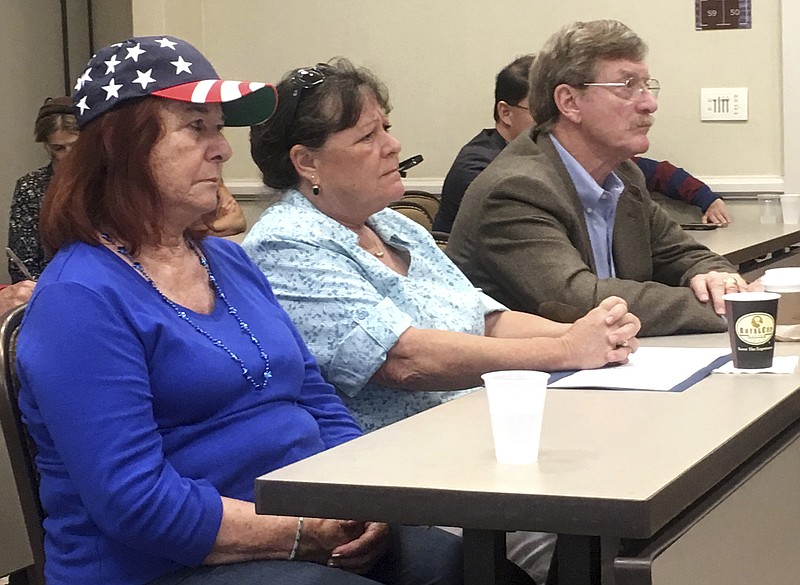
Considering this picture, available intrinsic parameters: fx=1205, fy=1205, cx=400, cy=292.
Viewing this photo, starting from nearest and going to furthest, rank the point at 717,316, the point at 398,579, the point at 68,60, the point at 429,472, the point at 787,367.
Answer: the point at 429,472 → the point at 398,579 → the point at 787,367 → the point at 717,316 → the point at 68,60

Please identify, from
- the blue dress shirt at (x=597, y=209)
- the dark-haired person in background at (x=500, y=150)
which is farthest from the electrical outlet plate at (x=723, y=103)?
the blue dress shirt at (x=597, y=209)

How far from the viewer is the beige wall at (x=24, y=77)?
5.50 m

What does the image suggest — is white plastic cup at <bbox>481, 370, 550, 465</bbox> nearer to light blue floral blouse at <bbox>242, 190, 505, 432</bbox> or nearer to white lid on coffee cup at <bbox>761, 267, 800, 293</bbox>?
light blue floral blouse at <bbox>242, 190, 505, 432</bbox>

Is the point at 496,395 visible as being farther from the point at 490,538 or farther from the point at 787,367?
the point at 787,367

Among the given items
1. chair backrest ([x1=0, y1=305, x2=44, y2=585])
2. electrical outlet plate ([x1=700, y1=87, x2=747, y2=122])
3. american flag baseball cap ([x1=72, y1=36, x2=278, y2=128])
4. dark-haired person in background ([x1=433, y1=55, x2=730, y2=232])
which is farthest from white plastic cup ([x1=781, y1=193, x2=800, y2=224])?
chair backrest ([x1=0, y1=305, x2=44, y2=585])

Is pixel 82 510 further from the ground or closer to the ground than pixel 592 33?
closer to the ground

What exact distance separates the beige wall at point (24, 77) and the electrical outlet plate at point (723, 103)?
9.85 ft

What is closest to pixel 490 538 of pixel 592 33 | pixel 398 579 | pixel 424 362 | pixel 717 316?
pixel 398 579

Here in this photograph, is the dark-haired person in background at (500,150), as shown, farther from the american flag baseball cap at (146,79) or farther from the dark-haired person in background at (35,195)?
the american flag baseball cap at (146,79)

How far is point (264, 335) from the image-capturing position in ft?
5.68

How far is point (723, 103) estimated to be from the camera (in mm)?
4832

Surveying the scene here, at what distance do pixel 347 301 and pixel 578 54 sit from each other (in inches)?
44.2

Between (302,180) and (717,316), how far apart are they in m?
0.85

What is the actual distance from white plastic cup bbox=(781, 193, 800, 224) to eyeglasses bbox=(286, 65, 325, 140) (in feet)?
8.28
